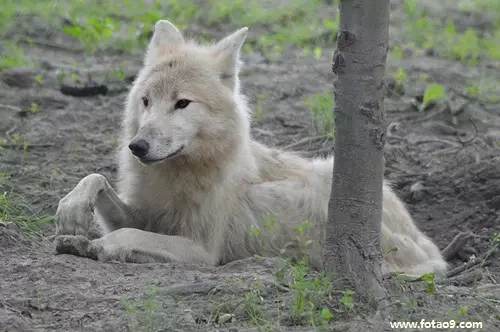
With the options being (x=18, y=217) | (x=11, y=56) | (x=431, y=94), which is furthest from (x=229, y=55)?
(x=11, y=56)

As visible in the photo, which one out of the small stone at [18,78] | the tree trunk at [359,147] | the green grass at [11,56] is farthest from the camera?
the green grass at [11,56]

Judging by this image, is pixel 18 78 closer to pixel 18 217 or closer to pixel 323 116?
pixel 323 116

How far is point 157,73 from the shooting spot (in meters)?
5.39

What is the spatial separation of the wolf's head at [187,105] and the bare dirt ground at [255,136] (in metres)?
0.82

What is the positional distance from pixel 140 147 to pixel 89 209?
1.57ft

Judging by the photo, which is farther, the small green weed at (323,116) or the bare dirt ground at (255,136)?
the small green weed at (323,116)

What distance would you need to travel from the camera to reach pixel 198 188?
5.35 meters

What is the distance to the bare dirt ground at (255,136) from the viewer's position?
3773 millimetres

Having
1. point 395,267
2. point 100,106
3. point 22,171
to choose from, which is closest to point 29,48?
point 100,106

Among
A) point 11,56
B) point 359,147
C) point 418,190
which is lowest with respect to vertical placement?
point 418,190

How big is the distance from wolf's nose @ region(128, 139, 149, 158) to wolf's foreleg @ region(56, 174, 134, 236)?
0.37 meters

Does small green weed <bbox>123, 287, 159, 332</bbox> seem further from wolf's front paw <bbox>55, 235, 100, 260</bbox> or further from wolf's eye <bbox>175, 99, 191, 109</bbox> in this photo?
wolf's eye <bbox>175, 99, 191, 109</bbox>

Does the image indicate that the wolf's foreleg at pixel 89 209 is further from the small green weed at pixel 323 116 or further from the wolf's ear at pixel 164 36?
the small green weed at pixel 323 116

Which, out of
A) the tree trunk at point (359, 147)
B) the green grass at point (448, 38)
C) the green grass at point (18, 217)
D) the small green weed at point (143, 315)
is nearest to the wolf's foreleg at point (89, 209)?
the green grass at point (18, 217)
